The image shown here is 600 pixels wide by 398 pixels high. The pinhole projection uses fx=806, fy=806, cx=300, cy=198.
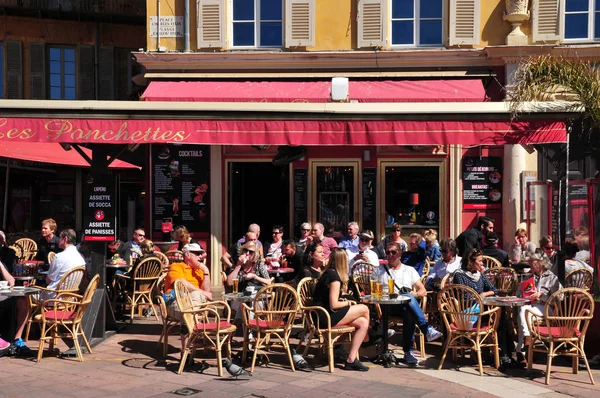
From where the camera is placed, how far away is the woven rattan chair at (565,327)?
26.5ft

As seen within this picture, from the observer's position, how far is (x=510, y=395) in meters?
7.52

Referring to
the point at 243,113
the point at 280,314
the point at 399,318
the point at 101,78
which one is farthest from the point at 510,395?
the point at 101,78

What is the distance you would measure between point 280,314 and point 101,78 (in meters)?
14.3

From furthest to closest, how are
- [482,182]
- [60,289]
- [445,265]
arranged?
[482,182] → [445,265] → [60,289]

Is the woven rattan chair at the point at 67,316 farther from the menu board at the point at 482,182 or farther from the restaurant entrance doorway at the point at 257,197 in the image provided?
the menu board at the point at 482,182

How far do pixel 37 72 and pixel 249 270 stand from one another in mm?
13239

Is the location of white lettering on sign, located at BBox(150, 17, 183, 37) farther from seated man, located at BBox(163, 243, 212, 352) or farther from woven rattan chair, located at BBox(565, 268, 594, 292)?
woven rattan chair, located at BBox(565, 268, 594, 292)

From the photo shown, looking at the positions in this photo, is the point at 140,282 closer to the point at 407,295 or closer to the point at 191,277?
the point at 191,277

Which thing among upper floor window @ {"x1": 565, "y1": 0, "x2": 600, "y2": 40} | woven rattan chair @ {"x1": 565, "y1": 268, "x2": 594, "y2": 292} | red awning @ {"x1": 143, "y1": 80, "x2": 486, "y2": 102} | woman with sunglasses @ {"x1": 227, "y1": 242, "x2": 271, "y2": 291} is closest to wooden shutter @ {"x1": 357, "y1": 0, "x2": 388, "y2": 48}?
red awning @ {"x1": 143, "y1": 80, "x2": 486, "y2": 102}

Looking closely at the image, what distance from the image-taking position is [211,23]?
15.7m

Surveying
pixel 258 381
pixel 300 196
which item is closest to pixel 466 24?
pixel 300 196

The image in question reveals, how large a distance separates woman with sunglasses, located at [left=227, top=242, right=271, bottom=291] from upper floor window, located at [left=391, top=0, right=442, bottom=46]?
744cm

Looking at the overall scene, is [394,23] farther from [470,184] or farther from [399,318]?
[399,318]

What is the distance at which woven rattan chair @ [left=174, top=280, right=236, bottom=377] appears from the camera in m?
8.19
